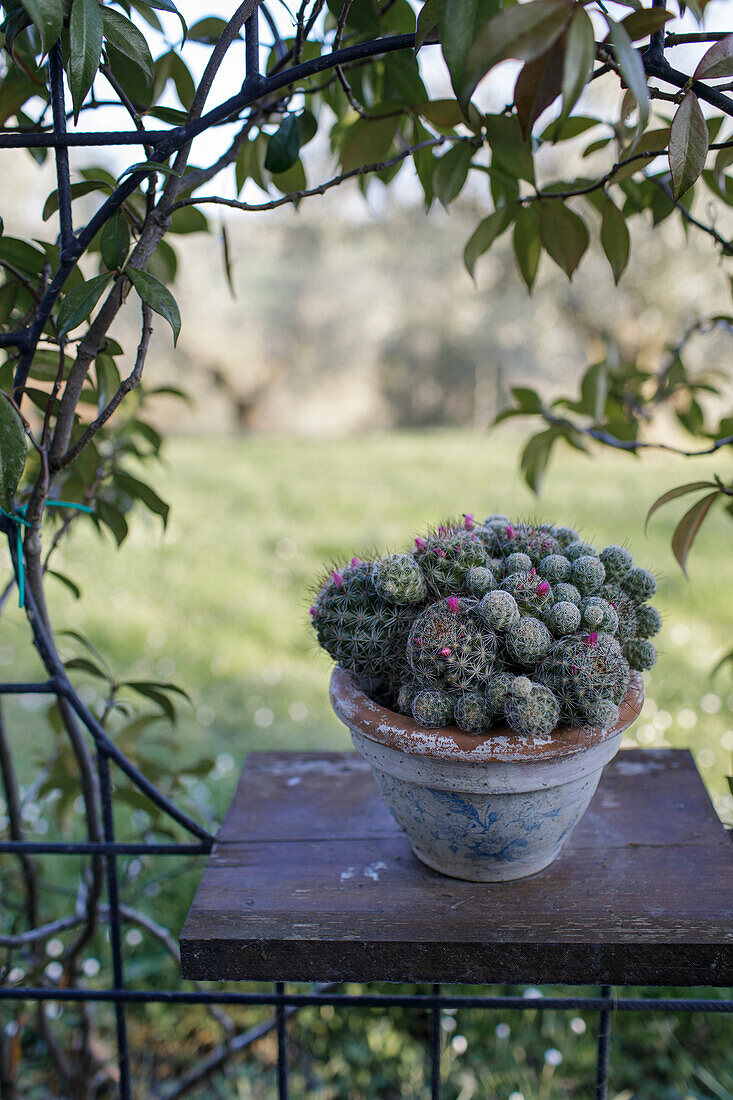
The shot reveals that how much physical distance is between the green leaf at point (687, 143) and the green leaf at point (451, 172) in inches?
12.4

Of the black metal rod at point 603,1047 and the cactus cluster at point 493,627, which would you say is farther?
the black metal rod at point 603,1047

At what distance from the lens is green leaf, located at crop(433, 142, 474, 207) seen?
0.91 m

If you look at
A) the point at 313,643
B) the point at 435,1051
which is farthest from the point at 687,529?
the point at 313,643

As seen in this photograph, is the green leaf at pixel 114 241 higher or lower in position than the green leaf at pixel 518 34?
lower

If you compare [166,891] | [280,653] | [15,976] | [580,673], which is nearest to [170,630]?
[280,653]

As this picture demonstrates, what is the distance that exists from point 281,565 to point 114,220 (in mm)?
3183

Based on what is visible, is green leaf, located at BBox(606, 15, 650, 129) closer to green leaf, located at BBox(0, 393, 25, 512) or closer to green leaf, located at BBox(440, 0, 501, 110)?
green leaf, located at BBox(440, 0, 501, 110)

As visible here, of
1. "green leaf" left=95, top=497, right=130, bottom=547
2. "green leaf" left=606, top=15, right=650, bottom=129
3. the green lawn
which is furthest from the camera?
the green lawn

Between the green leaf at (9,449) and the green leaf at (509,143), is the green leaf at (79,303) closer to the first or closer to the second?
the green leaf at (9,449)

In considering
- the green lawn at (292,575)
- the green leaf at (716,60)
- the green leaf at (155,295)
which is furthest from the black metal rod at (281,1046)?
the green leaf at (716,60)

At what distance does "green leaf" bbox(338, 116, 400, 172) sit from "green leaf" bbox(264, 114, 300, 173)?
0.51 feet

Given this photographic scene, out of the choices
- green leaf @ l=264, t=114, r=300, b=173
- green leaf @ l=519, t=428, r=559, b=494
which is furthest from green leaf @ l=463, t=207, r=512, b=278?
green leaf @ l=519, t=428, r=559, b=494

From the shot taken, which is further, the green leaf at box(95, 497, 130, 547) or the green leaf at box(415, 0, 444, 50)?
the green leaf at box(95, 497, 130, 547)

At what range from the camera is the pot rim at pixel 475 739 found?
0.71m
